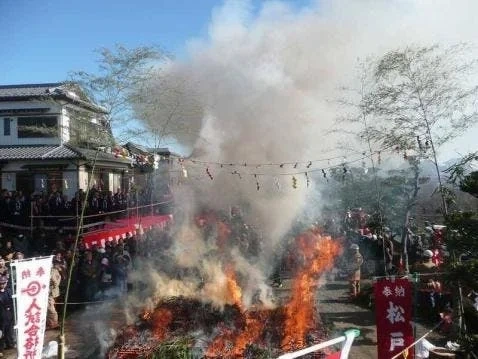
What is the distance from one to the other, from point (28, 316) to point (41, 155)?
57.6 ft

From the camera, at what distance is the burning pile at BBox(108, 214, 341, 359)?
9742 mm

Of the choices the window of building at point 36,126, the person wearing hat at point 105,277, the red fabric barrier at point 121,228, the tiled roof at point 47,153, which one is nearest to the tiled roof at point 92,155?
the tiled roof at point 47,153

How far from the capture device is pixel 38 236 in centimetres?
1778

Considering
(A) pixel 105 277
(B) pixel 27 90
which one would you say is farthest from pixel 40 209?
(B) pixel 27 90

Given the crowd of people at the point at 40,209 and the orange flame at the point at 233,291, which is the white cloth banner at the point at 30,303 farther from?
the crowd of people at the point at 40,209

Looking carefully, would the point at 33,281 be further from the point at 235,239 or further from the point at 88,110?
the point at 88,110

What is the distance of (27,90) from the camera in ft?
86.5

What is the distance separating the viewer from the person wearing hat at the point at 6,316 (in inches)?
448

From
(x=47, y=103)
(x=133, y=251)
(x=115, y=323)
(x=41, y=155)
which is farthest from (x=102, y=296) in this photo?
(x=47, y=103)

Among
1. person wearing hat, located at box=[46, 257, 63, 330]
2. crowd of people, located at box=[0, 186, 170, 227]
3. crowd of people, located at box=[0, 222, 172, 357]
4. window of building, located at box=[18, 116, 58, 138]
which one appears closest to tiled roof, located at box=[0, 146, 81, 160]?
window of building, located at box=[18, 116, 58, 138]

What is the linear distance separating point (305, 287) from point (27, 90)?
21391mm

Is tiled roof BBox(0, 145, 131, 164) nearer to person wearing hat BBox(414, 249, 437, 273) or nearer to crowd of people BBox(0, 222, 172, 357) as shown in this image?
crowd of people BBox(0, 222, 172, 357)

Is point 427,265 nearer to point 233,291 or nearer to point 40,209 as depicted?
point 233,291

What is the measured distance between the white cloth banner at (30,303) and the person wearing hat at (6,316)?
A: 4.14 m
